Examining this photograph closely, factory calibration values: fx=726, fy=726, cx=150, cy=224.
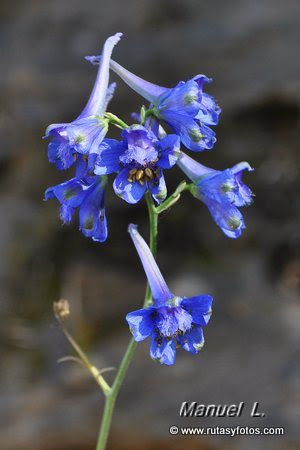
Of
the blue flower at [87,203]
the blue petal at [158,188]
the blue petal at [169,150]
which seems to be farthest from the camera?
the blue flower at [87,203]

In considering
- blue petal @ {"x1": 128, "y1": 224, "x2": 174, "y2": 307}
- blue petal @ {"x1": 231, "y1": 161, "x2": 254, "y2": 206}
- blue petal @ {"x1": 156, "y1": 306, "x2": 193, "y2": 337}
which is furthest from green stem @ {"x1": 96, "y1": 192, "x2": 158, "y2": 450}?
blue petal @ {"x1": 231, "y1": 161, "x2": 254, "y2": 206}

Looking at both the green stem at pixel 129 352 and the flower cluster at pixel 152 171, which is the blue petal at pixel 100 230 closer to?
the flower cluster at pixel 152 171

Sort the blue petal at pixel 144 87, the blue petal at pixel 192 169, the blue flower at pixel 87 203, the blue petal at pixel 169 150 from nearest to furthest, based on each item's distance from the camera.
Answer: the blue petal at pixel 169 150 → the blue flower at pixel 87 203 → the blue petal at pixel 144 87 → the blue petal at pixel 192 169

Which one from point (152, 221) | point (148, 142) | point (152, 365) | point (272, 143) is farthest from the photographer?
point (272, 143)

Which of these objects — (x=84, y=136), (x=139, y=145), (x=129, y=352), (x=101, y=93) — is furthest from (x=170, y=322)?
(x=101, y=93)

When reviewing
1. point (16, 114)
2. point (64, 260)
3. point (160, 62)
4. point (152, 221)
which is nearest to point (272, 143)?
point (160, 62)

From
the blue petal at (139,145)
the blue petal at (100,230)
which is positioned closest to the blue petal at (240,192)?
the blue petal at (139,145)

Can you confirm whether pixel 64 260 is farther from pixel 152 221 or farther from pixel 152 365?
pixel 152 221
